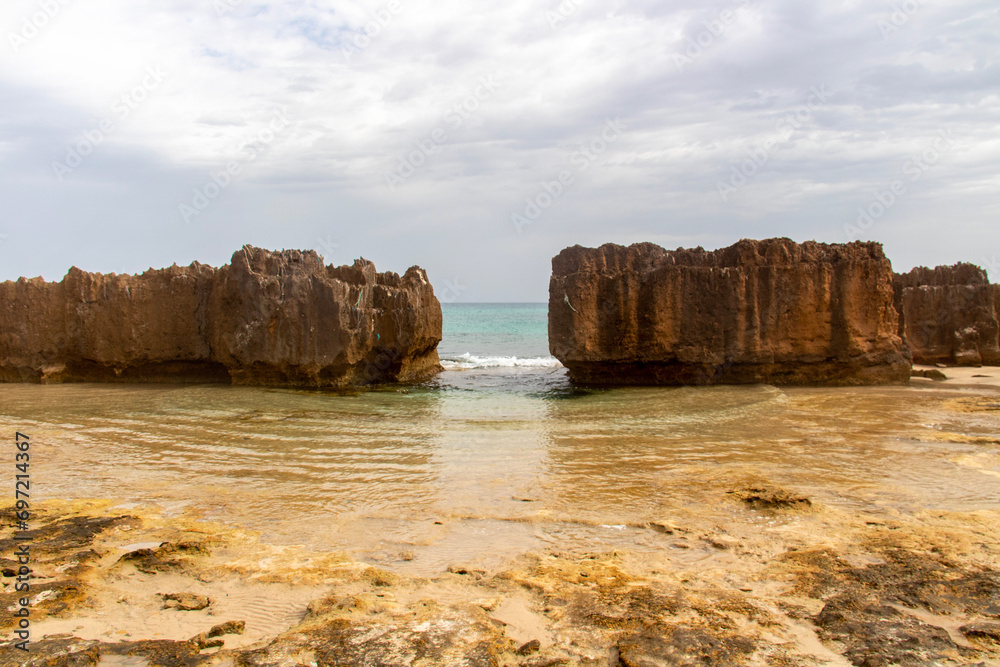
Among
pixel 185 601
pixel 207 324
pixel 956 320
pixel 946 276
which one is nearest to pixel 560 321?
pixel 207 324

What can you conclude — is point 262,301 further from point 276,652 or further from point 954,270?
point 954,270

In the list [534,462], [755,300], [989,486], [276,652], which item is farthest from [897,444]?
[276,652]

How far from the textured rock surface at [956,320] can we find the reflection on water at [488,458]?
5066 mm

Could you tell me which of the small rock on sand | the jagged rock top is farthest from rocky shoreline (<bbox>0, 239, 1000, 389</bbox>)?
the small rock on sand

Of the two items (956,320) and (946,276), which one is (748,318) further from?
(946,276)

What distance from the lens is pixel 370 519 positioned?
4215 mm

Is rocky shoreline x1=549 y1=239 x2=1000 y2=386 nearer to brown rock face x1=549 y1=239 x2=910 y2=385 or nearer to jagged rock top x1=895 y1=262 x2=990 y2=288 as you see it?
brown rock face x1=549 y1=239 x2=910 y2=385

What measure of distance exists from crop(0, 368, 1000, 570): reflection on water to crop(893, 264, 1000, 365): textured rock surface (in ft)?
16.6

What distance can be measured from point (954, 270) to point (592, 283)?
10.2 meters

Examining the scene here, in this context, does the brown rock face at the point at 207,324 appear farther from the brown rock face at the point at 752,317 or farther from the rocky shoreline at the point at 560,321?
the brown rock face at the point at 752,317

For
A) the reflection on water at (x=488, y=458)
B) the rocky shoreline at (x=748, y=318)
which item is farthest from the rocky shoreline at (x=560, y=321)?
the reflection on water at (x=488, y=458)

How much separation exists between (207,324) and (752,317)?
9112 millimetres

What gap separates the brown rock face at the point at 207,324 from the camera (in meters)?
10.7

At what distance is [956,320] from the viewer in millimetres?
13727
